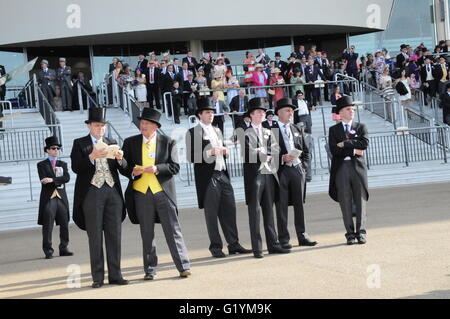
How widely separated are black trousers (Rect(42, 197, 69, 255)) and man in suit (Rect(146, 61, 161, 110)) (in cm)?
1213

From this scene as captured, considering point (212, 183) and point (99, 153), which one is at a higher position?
point (99, 153)

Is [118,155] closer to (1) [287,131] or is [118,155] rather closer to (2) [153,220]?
(2) [153,220]

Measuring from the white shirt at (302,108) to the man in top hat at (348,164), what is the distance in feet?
33.0

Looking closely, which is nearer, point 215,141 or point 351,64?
point 215,141

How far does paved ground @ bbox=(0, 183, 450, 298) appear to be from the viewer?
774 cm

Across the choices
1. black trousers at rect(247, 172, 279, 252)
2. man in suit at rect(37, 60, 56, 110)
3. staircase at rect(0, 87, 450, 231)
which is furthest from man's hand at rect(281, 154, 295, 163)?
man in suit at rect(37, 60, 56, 110)

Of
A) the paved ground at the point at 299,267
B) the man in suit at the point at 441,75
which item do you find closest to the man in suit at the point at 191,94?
the man in suit at the point at 441,75

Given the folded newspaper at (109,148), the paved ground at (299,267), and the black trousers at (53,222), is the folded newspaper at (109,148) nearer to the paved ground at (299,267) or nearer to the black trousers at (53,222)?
the paved ground at (299,267)

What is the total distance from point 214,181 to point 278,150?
933 mm

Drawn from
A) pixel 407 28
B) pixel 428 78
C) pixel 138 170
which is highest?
pixel 407 28

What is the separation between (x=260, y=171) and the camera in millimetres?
10688

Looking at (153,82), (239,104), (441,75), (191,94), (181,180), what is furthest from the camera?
(441,75)

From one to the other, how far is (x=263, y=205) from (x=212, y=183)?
708mm

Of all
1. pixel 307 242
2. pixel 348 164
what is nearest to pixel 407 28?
pixel 348 164
